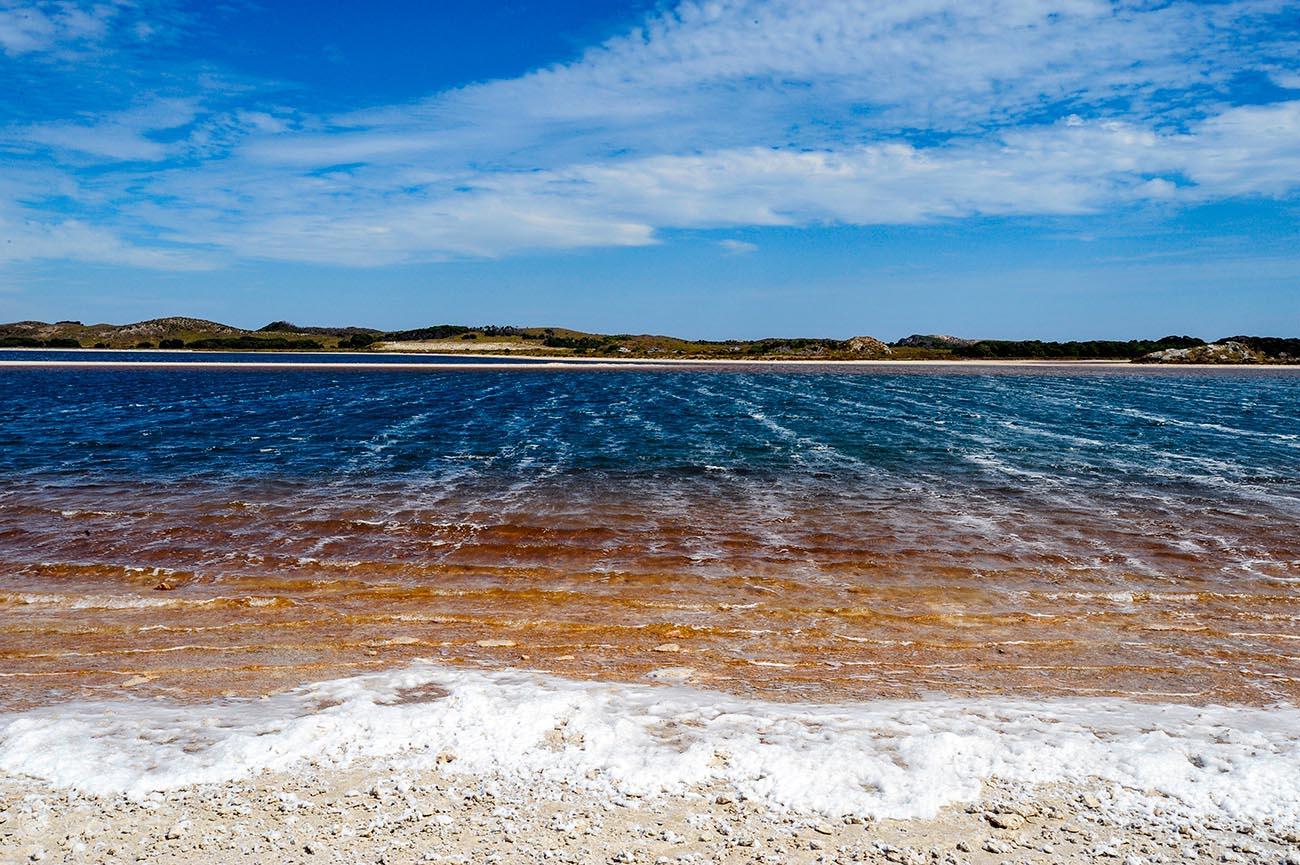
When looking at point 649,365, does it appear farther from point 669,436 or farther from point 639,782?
point 639,782

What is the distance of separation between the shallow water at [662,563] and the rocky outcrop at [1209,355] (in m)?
151

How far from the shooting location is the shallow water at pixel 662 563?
10.2 metres

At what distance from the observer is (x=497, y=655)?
10414 mm

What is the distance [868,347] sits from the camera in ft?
599

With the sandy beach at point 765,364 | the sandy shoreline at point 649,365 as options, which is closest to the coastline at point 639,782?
the sandy shoreline at point 649,365

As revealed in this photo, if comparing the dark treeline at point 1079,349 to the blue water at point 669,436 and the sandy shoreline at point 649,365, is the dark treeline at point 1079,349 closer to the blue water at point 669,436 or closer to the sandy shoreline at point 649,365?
the sandy shoreline at point 649,365

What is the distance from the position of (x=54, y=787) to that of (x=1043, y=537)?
699 inches

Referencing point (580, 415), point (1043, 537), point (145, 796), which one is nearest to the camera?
point (145, 796)

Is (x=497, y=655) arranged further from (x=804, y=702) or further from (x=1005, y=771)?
(x=1005, y=771)

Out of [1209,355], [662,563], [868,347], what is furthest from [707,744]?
[1209,355]

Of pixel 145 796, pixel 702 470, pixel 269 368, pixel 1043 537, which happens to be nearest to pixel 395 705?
pixel 145 796

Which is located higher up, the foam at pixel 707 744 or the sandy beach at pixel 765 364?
the sandy beach at pixel 765 364

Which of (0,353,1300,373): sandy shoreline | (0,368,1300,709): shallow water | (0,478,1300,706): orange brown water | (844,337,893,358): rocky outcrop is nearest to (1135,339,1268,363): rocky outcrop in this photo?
(0,353,1300,373): sandy shoreline

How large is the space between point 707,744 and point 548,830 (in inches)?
75.7
